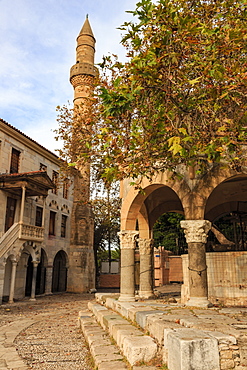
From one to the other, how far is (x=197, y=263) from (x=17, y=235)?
39.3 ft

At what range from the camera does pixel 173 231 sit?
2862cm

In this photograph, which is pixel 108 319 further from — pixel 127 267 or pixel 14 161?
pixel 14 161

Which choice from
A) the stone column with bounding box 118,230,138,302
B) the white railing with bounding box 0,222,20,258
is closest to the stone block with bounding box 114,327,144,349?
the stone column with bounding box 118,230,138,302

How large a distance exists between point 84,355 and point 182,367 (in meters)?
3.35

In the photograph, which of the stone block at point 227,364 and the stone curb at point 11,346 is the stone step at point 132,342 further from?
the stone curb at point 11,346

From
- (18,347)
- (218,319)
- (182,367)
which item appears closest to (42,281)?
(18,347)

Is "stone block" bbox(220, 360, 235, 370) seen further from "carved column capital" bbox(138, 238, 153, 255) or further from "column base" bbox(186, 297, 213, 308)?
"carved column capital" bbox(138, 238, 153, 255)

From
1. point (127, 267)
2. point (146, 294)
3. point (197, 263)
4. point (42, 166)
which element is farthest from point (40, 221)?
point (197, 263)

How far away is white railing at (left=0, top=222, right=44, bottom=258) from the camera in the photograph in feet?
53.6

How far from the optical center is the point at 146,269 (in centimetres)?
1183

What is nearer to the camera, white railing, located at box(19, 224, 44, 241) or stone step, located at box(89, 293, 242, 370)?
stone step, located at box(89, 293, 242, 370)

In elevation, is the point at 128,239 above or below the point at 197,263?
above

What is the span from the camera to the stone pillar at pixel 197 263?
7.91 m

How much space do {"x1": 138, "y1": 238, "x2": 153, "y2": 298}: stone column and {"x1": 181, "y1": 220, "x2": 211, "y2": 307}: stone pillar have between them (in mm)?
3754
